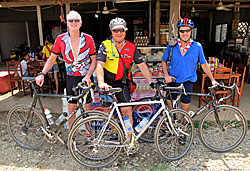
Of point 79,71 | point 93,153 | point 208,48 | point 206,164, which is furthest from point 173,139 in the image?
point 208,48

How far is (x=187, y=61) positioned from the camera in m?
3.05

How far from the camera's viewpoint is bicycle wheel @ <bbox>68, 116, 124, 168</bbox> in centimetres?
270

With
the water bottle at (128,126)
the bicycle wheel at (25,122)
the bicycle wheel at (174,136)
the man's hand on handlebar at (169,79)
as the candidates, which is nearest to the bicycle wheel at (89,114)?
the water bottle at (128,126)

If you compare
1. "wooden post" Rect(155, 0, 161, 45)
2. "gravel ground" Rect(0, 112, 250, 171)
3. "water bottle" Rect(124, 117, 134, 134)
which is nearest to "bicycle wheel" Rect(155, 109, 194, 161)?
"gravel ground" Rect(0, 112, 250, 171)

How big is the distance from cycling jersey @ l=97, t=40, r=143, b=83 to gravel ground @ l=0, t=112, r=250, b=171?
1249 millimetres

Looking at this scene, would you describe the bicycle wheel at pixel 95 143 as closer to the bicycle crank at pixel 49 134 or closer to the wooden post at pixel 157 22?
the bicycle crank at pixel 49 134

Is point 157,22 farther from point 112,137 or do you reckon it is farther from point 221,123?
point 112,137

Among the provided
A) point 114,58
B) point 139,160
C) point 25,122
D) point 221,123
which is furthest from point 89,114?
point 221,123

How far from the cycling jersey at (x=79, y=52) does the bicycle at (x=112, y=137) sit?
689 mm

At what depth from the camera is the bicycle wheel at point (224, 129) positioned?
3043mm

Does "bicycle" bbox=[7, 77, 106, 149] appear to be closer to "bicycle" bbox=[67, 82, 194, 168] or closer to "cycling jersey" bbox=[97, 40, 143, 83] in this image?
"bicycle" bbox=[67, 82, 194, 168]

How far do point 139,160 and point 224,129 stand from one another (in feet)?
4.69

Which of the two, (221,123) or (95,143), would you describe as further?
(221,123)

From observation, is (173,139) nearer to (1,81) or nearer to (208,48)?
(1,81)
